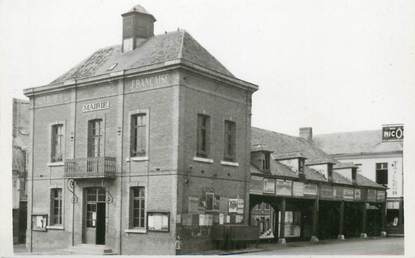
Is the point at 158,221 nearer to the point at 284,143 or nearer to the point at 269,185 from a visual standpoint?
the point at 269,185

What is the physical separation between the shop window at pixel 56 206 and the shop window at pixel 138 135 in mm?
5031

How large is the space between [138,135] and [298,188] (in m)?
11.0

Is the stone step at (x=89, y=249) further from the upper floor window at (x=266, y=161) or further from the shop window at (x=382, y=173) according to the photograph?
the shop window at (x=382, y=173)

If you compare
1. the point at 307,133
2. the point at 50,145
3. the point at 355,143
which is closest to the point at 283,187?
the point at 50,145

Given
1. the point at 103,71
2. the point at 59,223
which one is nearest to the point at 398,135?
the point at 103,71

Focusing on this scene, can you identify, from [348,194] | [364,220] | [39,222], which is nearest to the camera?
[39,222]

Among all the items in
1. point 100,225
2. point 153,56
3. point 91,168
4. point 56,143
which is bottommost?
point 100,225

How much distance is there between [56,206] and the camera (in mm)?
29578

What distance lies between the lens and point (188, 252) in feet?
81.9

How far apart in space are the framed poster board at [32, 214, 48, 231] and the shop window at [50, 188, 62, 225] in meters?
0.33

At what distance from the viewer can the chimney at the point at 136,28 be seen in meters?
29.3

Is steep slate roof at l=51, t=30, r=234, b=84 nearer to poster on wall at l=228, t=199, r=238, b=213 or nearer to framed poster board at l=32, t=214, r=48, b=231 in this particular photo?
poster on wall at l=228, t=199, r=238, b=213

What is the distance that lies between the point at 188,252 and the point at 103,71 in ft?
31.5

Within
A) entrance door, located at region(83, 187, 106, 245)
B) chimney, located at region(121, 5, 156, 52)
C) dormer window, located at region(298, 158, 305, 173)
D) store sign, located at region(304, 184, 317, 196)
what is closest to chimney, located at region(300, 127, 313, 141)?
store sign, located at region(304, 184, 317, 196)
